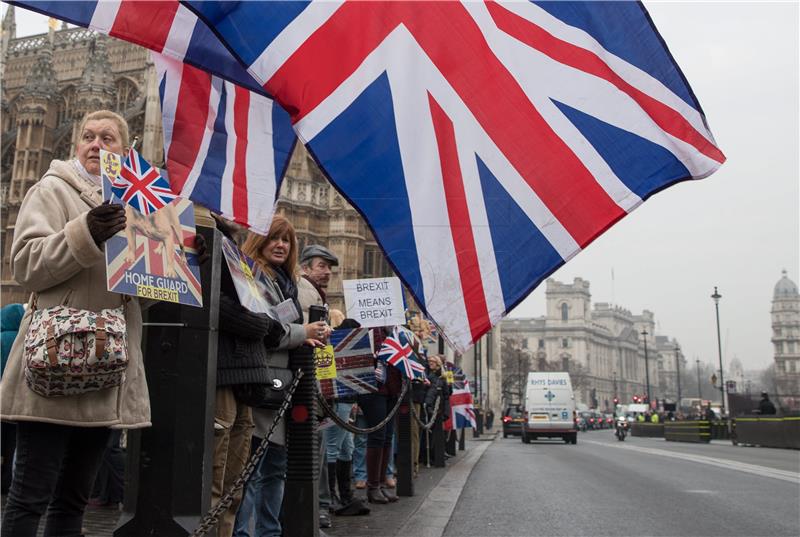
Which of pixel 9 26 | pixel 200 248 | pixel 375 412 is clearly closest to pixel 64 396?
pixel 200 248

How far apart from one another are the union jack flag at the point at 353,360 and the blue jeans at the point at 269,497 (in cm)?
184

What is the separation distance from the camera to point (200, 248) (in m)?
2.96

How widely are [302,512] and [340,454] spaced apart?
3128 millimetres

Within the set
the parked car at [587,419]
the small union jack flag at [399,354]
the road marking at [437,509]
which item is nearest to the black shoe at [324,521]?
the road marking at [437,509]

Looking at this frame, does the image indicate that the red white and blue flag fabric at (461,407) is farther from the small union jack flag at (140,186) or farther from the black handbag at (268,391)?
the small union jack flag at (140,186)

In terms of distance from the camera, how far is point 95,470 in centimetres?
283

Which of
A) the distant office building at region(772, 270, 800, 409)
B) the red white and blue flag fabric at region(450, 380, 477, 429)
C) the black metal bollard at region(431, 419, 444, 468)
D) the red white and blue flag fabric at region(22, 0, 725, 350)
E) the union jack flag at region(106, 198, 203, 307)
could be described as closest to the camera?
the union jack flag at region(106, 198, 203, 307)

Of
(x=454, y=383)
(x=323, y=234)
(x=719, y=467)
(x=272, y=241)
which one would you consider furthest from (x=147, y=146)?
(x=272, y=241)

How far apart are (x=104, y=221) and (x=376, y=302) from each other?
528cm

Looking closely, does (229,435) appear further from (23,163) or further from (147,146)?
(23,163)

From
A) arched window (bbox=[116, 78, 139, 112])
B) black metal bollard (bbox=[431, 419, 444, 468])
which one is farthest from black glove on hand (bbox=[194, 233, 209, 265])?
arched window (bbox=[116, 78, 139, 112])

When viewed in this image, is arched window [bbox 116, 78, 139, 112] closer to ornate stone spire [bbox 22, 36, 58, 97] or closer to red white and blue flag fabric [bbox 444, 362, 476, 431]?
ornate stone spire [bbox 22, 36, 58, 97]

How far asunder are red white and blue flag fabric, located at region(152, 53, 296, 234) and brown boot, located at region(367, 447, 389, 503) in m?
3.85

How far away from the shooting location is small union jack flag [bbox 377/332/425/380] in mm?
7575
